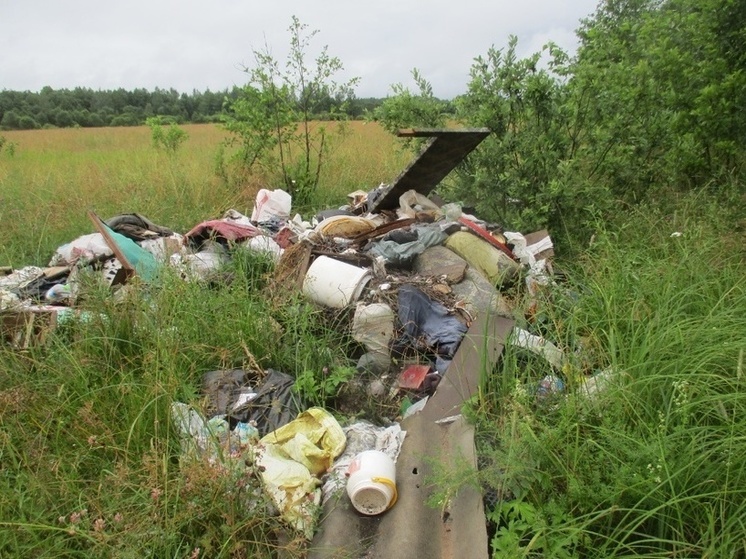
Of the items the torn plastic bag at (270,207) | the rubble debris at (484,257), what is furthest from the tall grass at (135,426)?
the torn plastic bag at (270,207)

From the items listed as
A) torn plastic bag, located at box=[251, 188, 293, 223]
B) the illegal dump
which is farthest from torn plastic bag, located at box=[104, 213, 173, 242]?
torn plastic bag, located at box=[251, 188, 293, 223]

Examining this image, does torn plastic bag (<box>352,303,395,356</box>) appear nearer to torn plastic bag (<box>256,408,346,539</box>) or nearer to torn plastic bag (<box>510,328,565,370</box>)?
torn plastic bag (<box>256,408,346,539</box>)

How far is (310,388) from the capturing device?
2652 mm

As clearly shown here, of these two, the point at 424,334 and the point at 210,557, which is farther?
the point at 424,334

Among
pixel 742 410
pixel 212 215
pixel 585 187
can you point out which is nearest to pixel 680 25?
pixel 585 187

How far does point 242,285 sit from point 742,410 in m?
2.81

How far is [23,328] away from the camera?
2969 millimetres

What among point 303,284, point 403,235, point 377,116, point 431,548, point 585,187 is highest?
point 377,116

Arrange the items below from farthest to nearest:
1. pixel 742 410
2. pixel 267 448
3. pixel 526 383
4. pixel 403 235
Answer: pixel 403 235 < pixel 526 383 < pixel 267 448 < pixel 742 410

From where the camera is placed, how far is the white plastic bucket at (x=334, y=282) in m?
3.37

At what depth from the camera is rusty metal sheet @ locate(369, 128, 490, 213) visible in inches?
170

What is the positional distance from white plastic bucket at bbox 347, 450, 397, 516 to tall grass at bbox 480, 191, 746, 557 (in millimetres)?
419

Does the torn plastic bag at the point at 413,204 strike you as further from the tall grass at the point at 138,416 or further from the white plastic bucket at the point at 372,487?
the white plastic bucket at the point at 372,487

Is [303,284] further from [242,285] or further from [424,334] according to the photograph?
[424,334]
